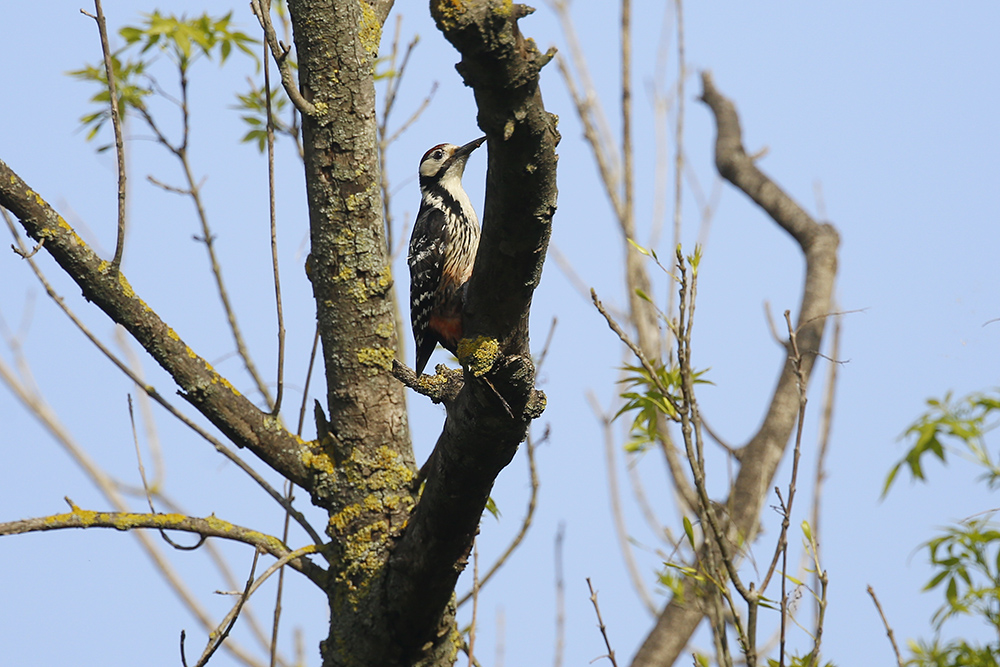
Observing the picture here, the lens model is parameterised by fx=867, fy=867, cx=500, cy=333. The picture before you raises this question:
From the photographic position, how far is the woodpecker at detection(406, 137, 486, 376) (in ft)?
13.6

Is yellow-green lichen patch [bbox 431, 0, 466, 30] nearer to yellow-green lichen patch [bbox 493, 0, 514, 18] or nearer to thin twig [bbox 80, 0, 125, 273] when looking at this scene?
yellow-green lichen patch [bbox 493, 0, 514, 18]

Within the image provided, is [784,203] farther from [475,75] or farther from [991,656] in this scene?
[475,75]

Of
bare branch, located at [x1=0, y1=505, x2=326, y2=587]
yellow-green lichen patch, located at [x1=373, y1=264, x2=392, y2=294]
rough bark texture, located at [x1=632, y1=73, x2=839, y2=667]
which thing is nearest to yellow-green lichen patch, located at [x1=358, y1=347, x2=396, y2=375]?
yellow-green lichen patch, located at [x1=373, y1=264, x2=392, y2=294]

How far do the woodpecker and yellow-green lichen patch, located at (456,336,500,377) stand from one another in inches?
73.3

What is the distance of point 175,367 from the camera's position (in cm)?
271

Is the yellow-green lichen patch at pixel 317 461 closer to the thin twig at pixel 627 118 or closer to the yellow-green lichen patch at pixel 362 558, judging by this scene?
the yellow-green lichen patch at pixel 362 558

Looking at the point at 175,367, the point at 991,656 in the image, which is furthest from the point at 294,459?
the point at 991,656

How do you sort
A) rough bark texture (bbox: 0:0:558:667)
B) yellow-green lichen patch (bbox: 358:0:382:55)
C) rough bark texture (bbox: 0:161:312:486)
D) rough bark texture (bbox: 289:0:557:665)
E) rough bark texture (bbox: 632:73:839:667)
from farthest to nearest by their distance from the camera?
1. rough bark texture (bbox: 632:73:839:667)
2. yellow-green lichen patch (bbox: 358:0:382:55)
3. rough bark texture (bbox: 0:161:312:486)
4. rough bark texture (bbox: 0:0:558:667)
5. rough bark texture (bbox: 289:0:557:665)

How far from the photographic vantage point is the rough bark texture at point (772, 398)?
3.66 m

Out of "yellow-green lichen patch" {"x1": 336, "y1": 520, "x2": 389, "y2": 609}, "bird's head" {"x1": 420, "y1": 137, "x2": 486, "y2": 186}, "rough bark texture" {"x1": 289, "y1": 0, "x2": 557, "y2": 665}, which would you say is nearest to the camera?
"rough bark texture" {"x1": 289, "y1": 0, "x2": 557, "y2": 665}

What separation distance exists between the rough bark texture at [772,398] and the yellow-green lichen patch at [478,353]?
1.16 meters

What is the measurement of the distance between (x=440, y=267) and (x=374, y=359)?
1.39 m

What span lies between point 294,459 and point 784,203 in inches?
141

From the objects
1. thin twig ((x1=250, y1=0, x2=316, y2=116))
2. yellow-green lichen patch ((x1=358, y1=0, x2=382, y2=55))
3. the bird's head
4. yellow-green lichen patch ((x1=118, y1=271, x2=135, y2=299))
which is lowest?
yellow-green lichen patch ((x1=118, y1=271, x2=135, y2=299))
